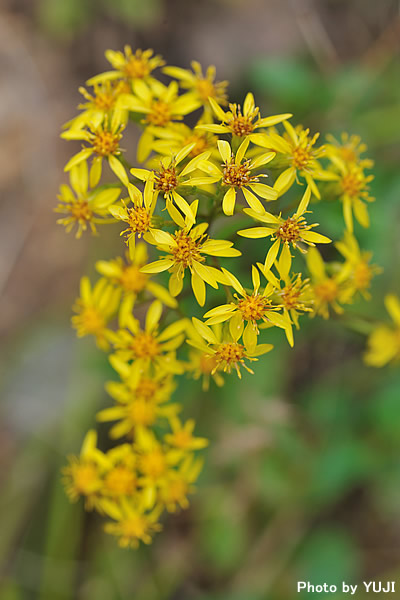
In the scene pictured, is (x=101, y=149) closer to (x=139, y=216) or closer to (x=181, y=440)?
(x=139, y=216)

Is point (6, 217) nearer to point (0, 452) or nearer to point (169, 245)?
point (0, 452)

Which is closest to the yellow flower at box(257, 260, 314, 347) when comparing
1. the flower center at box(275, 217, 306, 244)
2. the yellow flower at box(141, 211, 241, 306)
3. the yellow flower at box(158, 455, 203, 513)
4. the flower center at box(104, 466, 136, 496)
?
the flower center at box(275, 217, 306, 244)

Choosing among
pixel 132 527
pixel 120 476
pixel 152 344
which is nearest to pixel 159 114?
pixel 152 344

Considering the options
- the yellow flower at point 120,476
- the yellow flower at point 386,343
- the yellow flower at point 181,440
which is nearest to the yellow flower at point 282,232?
the yellow flower at point 181,440

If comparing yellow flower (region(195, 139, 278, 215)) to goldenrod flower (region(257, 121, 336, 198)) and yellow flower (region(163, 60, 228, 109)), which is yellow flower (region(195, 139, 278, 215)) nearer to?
goldenrod flower (region(257, 121, 336, 198))

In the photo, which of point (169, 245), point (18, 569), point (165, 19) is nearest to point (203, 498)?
point (18, 569)

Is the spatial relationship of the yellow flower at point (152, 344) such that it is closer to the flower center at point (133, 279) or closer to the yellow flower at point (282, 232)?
the flower center at point (133, 279)
